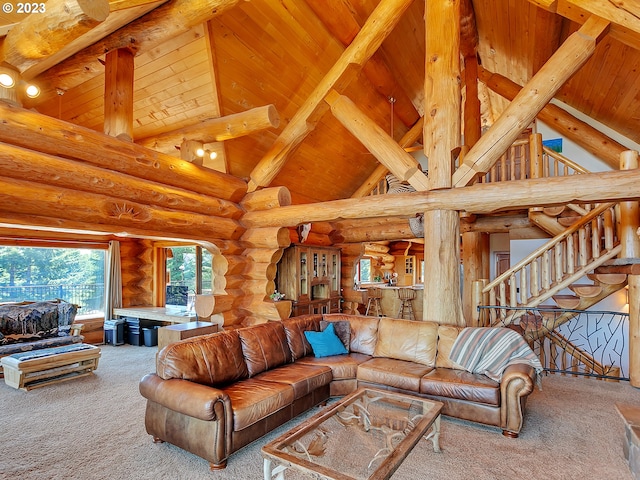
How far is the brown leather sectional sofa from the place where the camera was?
2789 mm

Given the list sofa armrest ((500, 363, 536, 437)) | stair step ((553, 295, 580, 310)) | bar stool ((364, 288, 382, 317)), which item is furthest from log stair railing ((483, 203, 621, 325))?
bar stool ((364, 288, 382, 317))

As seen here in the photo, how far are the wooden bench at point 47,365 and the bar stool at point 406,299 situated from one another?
6347 mm

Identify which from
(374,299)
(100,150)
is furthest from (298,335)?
(374,299)

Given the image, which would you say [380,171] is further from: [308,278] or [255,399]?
[255,399]

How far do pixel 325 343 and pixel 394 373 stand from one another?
981mm

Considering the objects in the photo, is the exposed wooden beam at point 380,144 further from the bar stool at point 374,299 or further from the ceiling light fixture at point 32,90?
the bar stool at point 374,299

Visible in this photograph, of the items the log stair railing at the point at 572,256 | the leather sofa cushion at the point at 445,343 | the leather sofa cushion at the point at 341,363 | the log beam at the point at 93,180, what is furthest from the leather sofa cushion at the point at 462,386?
the log beam at the point at 93,180

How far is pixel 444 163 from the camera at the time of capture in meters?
4.52

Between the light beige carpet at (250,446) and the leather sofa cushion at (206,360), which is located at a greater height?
the leather sofa cushion at (206,360)

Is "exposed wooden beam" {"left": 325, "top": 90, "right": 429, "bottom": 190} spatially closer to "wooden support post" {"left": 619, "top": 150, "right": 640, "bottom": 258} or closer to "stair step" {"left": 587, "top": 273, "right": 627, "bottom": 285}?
"wooden support post" {"left": 619, "top": 150, "right": 640, "bottom": 258}

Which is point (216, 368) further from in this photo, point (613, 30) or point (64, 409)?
point (613, 30)

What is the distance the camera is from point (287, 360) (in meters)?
4.19

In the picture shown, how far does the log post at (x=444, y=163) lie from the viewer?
4453 mm

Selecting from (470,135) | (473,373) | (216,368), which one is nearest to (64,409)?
(216,368)
